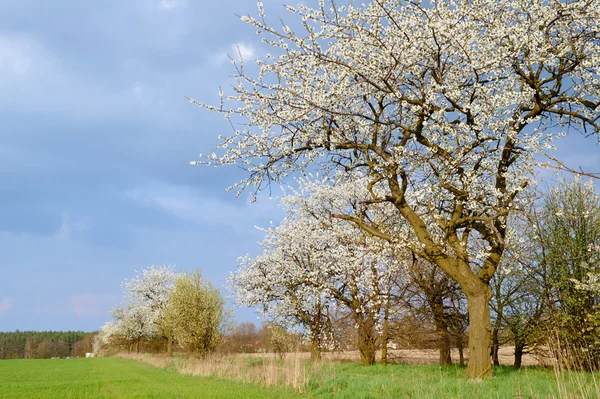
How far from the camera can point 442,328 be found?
2055cm

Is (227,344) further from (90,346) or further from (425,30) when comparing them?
(90,346)

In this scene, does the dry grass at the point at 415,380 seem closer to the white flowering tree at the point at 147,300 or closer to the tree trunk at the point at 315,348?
the tree trunk at the point at 315,348

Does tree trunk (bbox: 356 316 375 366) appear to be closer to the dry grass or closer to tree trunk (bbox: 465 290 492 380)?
the dry grass

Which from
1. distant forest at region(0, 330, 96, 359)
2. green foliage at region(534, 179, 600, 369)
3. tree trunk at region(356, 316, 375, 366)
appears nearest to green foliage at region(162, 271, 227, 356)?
tree trunk at region(356, 316, 375, 366)

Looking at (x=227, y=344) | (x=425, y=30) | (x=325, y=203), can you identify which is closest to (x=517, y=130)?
(x=425, y=30)

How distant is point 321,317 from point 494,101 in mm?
19797

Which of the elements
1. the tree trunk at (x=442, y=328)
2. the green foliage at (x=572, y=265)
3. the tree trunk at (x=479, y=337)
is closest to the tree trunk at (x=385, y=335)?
the tree trunk at (x=442, y=328)

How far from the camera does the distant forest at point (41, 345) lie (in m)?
130

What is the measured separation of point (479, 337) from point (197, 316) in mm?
24371

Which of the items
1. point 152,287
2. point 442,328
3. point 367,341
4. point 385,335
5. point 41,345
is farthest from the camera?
point 41,345

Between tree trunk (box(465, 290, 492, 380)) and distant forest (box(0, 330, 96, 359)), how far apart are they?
141 meters

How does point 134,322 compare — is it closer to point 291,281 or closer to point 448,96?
point 291,281

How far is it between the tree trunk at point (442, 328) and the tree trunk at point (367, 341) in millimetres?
4662

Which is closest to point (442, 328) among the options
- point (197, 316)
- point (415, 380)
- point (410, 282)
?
point (410, 282)
